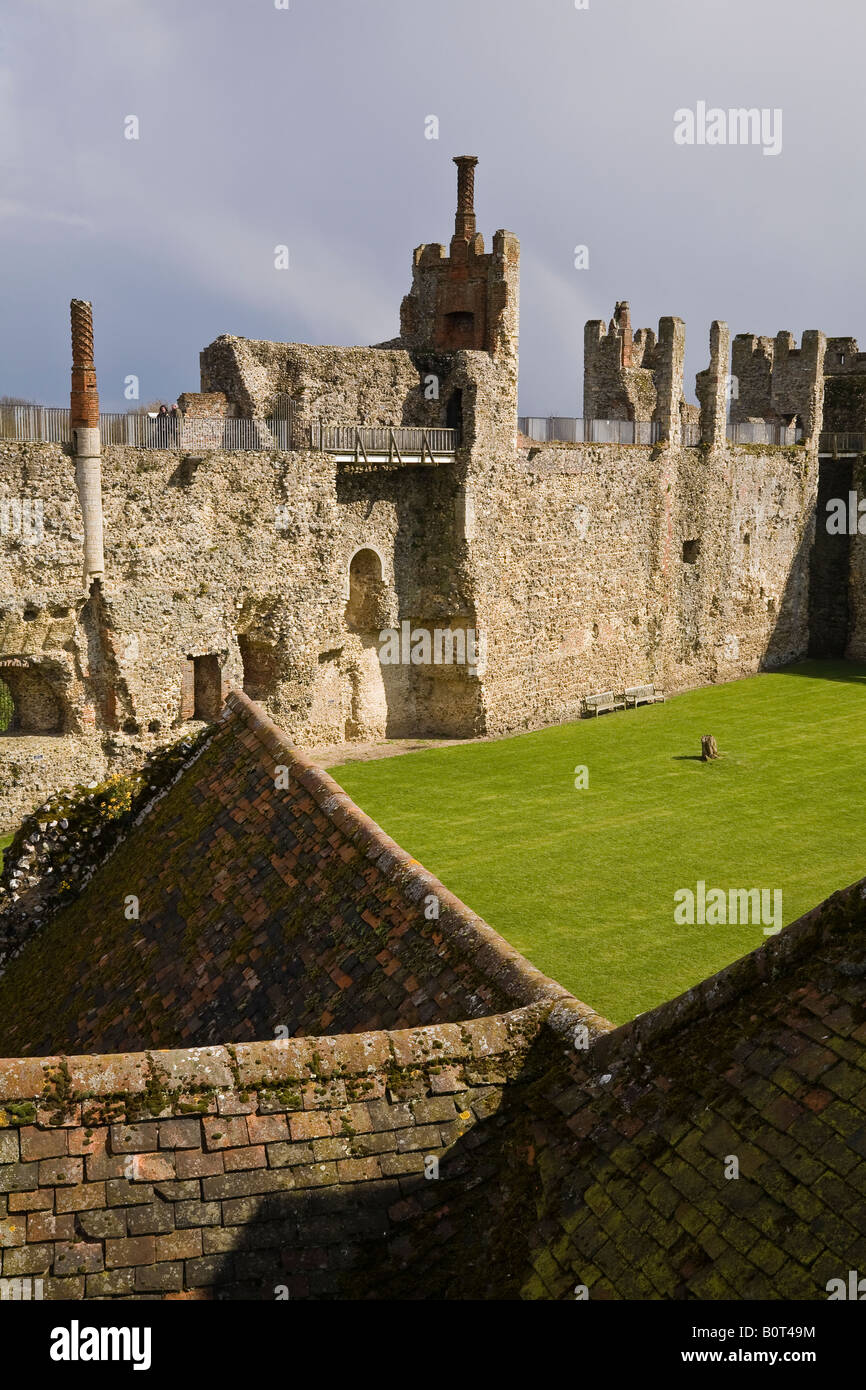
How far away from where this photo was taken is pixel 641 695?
31.7 m

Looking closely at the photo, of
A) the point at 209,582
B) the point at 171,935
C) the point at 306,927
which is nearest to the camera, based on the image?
the point at 306,927

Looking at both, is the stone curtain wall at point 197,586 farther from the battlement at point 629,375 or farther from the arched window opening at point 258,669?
the battlement at point 629,375

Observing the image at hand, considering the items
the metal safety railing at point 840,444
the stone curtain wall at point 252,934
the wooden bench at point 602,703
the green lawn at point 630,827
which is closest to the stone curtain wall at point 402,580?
the wooden bench at point 602,703

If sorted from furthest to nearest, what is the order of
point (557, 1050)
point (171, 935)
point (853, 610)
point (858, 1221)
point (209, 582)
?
point (853, 610)
point (209, 582)
point (171, 935)
point (557, 1050)
point (858, 1221)

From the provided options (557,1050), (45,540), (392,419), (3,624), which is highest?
(392,419)

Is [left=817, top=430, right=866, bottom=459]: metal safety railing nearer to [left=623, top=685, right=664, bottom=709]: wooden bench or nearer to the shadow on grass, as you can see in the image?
the shadow on grass

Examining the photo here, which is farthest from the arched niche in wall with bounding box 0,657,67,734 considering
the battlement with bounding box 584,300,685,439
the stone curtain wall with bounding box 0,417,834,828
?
the battlement with bounding box 584,300,685,439

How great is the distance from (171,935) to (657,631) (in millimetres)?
25941

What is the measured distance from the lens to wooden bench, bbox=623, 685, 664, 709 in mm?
31281

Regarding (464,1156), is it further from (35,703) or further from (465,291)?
(465,291)

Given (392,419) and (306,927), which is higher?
(392,419)

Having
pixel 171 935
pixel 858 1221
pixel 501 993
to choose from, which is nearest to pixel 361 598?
pixel 171 935
